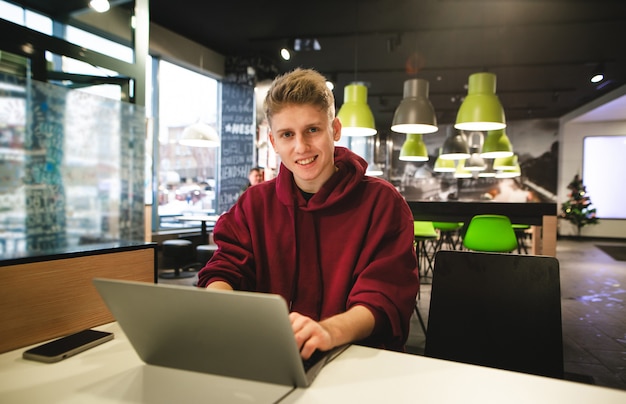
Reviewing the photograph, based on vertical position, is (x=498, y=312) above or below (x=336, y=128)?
below

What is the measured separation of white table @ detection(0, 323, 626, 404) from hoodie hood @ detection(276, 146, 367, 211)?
1.87ft

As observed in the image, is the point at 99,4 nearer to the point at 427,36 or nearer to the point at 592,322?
the point at 427,36

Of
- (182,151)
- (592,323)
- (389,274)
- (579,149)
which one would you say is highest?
(579,149)

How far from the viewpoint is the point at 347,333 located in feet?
3.38

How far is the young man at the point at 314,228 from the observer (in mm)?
1338

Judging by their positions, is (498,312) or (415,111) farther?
(415,111)

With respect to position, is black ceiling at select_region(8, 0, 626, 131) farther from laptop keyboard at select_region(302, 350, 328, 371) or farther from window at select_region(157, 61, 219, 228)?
laptop keyboard at select_region(302, 350, 328, 371)

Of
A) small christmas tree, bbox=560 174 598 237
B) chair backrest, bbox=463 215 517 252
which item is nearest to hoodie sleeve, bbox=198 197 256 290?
chair backrest, bbox=463 215 517 252

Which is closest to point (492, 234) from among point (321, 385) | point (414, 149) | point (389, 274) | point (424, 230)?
point (424, 230)

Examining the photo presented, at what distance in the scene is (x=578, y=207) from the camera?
11.0 metres

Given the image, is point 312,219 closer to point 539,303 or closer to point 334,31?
point 539,303

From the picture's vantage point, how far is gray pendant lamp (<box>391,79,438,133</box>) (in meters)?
4.01

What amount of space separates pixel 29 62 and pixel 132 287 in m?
1.21

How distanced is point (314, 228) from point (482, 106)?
3010 millimetres
